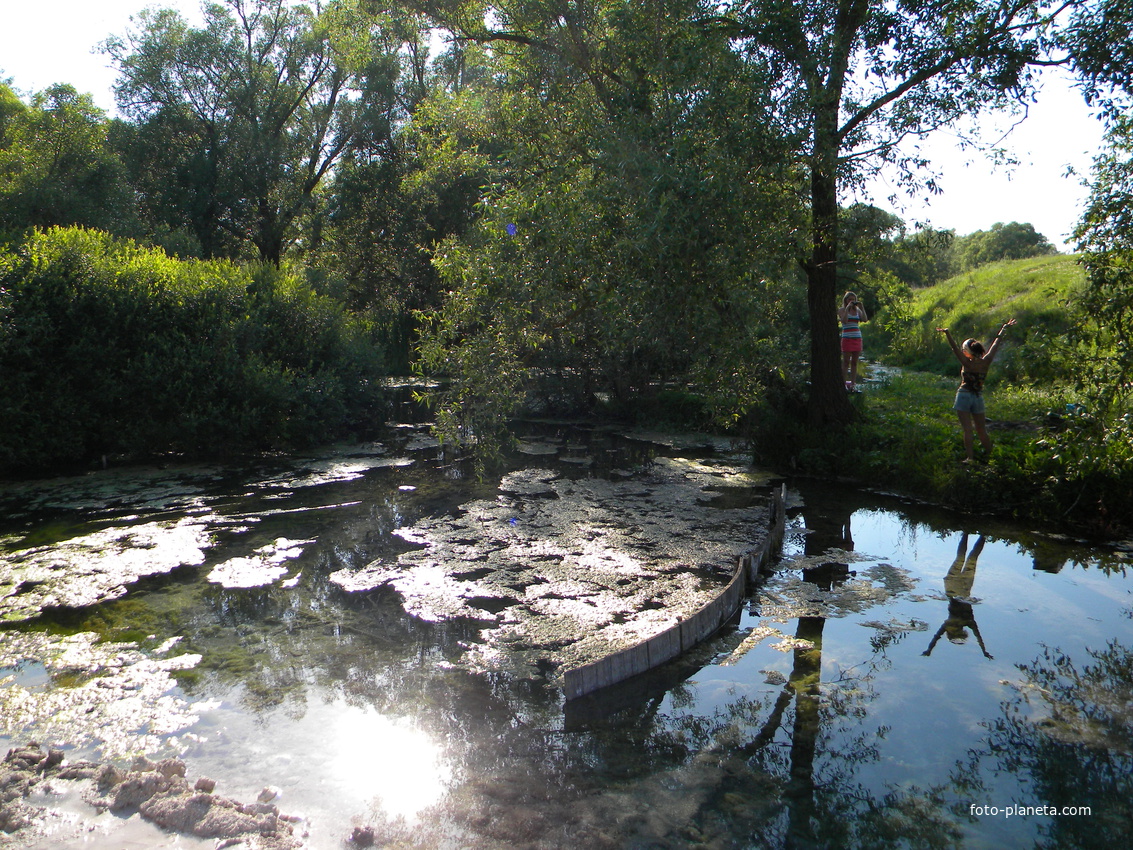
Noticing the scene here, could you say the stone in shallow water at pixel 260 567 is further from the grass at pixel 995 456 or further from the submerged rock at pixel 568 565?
the grass at pixel 995 456

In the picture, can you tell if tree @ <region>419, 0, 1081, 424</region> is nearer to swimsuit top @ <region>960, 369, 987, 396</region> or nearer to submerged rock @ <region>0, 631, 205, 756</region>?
swimsuit top @ <region>960, 369, 987, 396</region>

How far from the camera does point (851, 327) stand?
14.2 metres

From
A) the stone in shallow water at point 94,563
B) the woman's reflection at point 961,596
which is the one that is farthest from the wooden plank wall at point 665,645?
the stone in shallow water at point 94,563

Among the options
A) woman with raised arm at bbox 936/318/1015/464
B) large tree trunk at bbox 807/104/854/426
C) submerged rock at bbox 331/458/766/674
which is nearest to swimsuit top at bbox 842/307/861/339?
large tree trunk at bbox 807/104/854/426

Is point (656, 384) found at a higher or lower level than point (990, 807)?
higher

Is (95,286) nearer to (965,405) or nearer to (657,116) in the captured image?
(657,116)

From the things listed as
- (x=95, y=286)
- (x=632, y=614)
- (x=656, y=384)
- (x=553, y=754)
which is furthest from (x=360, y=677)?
(x=656, y=384)

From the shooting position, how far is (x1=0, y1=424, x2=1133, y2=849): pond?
4141 millimetres

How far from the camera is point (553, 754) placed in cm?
473

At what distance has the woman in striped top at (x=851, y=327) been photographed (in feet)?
45.5

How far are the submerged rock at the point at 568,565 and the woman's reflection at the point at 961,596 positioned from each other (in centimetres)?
193

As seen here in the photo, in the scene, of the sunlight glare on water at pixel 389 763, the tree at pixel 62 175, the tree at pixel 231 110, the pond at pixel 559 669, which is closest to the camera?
the pond at pixel 559 669

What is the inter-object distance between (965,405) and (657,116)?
5.10 metres

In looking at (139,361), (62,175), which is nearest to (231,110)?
(62,175)
